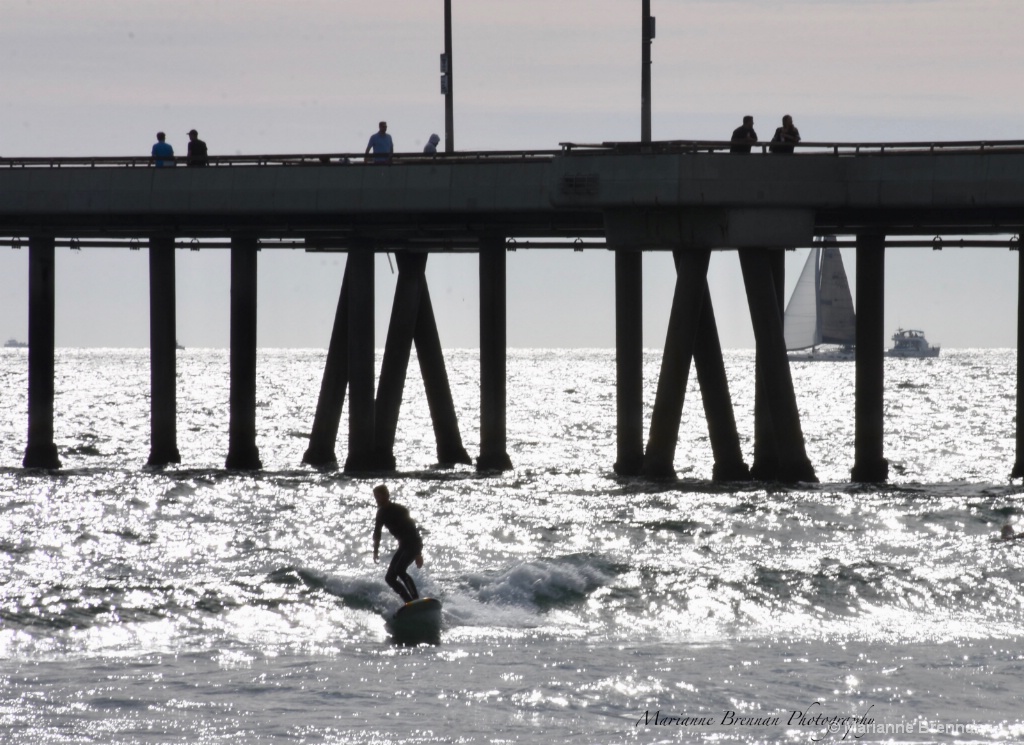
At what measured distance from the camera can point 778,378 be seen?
33719 millimetres

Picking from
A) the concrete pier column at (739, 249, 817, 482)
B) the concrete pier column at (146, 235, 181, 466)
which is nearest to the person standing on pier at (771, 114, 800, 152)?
the concrete pier column at (739, 249, 817, 482)

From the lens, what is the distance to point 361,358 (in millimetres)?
37500

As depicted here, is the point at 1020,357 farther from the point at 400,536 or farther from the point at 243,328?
the point at 400,536

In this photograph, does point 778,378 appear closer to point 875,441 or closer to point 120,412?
point 875,441

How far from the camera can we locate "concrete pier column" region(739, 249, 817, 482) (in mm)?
33656

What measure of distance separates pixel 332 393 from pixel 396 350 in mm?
1998

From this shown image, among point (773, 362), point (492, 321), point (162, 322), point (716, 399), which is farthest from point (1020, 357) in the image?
point (162, 322)

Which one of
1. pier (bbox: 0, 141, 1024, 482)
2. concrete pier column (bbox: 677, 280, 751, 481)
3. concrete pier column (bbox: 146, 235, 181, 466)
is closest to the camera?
pier (bbox: 0, 141, 1024, 482)

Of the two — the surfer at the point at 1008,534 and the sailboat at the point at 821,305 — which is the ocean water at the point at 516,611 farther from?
the sailboat at the point at 821,305

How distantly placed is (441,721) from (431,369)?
1075 inches

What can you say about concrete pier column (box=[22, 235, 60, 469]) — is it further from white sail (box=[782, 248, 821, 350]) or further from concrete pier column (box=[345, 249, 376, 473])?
white sail (box=[782, 248, 821, 350])

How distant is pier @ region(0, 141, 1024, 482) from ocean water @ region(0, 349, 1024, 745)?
1.40 metres

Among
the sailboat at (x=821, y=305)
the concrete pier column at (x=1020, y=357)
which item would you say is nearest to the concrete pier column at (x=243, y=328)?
the concrete pier column at (x=1020, y=357)

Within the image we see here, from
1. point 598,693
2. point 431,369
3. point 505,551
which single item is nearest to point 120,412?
point 431,369
